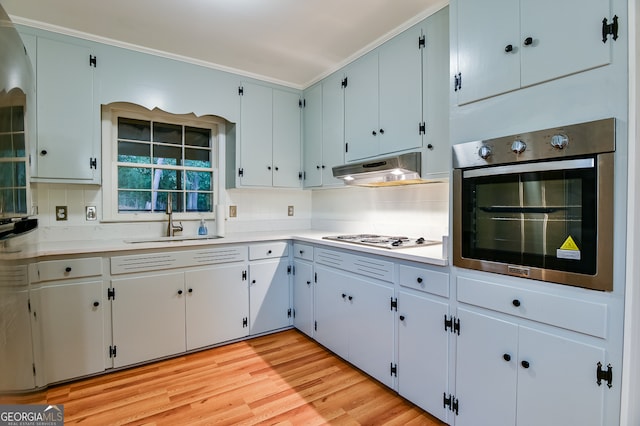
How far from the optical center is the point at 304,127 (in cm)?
345

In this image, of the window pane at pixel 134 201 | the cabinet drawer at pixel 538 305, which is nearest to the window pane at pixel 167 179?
the window pane at pixel 134 201

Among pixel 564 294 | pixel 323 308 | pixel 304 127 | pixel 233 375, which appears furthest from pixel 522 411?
pixel 304 127

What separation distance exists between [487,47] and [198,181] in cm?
267

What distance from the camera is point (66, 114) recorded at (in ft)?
7.68

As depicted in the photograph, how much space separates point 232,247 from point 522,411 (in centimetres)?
220

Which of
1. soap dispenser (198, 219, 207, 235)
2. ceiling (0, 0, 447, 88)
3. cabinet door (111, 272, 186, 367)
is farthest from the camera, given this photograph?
soap dispenser (198, 219, 207, 235)

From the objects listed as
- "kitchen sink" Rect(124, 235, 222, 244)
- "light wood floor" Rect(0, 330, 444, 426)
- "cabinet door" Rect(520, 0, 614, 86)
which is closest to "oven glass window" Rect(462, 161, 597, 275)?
"cabinet door" Rect(520, 0, 614, 86)

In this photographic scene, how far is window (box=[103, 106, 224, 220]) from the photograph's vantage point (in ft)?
9.16

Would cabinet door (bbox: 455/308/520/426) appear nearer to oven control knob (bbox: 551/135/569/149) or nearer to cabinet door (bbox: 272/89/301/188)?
oven control knob (bbox: 551/135/569/149)

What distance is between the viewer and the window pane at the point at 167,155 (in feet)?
9.83

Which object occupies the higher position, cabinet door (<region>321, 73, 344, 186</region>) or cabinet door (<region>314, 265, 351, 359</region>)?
cabinet door (<region>321, 73, 344, 186</region>)

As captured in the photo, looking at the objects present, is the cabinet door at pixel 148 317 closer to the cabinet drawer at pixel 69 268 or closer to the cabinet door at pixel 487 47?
the cabinet drawer at pixel 69 268

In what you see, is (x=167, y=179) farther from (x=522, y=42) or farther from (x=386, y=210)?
(x=522, y=42)

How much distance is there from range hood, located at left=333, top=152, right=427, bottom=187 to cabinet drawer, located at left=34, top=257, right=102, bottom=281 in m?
1.93
